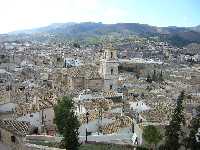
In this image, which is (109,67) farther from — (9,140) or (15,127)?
(9,140)

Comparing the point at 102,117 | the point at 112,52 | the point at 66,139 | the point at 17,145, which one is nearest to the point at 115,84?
the point at 112,52

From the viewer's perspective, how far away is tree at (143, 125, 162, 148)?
20.8m

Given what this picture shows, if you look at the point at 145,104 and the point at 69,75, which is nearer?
the point at 145,104

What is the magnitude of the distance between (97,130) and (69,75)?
19.7 meters

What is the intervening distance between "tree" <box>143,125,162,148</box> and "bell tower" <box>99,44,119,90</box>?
763 inches

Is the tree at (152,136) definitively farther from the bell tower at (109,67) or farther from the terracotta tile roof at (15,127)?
the bell tower at (109,67)

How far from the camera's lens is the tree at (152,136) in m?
20.8

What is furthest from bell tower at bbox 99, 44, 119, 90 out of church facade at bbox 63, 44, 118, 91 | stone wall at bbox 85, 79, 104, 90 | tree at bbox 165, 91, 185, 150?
tree at bbox 165, 91, 185, 150

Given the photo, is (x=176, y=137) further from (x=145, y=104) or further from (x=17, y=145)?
(x=145, y=104)

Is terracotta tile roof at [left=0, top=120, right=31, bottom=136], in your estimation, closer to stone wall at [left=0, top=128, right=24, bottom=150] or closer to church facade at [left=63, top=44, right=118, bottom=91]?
stone wall at [left=0, top=128, right=24, bottom=150]

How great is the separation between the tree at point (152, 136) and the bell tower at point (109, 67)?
19.4 metres

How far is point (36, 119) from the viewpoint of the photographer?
28.2 metres

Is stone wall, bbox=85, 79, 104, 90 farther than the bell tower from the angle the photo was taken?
Yes

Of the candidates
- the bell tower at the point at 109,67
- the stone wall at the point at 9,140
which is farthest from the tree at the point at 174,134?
the bell tower at the point at 109,67
